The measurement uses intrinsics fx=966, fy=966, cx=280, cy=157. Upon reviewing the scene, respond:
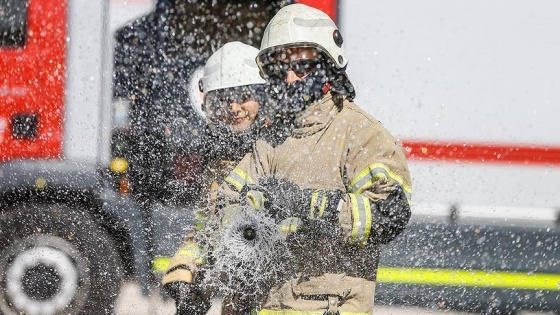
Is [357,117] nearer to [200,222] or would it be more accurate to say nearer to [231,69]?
Result: [200,222]

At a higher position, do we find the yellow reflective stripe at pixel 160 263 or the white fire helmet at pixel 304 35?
the white fire helmet at pixel 304 35

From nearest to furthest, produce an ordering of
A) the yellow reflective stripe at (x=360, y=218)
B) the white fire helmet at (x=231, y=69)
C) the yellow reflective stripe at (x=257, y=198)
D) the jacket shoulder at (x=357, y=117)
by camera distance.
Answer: the yellow reflective stripe at (x=360, y=218), the yellow reflective stripe at (x=257, y=198), the jacket shoulder at (x=357, y=117), the white fire helmet at (x=231, y=69)

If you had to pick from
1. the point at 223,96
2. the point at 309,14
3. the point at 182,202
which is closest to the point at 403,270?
the point at 182,202

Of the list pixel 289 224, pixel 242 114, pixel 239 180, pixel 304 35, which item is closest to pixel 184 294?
pixel 239 180

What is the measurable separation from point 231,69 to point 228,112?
26 cm

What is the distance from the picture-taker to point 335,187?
278 cm

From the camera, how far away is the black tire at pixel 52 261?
5285 millimetres

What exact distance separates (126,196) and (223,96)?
146 cm

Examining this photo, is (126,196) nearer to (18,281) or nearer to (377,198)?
(18,281)

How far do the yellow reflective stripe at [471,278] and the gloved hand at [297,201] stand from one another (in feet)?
8.51

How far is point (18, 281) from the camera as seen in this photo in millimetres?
5316

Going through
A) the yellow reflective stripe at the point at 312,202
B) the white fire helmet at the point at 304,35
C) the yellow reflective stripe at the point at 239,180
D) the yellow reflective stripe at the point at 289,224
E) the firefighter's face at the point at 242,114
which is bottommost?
the yellow reflective stripe at the point at 289,224

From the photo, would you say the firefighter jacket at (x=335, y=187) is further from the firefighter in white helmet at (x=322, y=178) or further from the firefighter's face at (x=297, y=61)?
the firefighter's face at (x=297, y=61)

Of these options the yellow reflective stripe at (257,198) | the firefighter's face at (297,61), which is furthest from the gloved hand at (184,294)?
the firefighter's face at (297,61)
